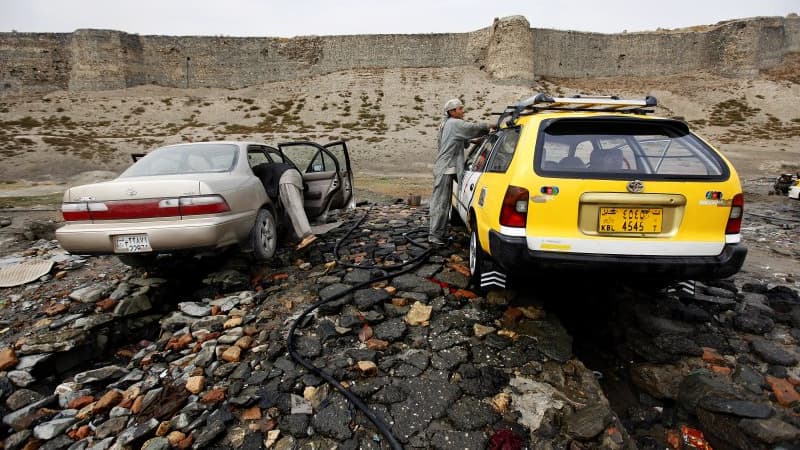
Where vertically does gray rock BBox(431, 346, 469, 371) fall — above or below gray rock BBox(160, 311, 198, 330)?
above

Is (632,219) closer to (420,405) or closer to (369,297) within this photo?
(420,405)

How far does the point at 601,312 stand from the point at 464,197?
1.81m

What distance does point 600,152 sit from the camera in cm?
292

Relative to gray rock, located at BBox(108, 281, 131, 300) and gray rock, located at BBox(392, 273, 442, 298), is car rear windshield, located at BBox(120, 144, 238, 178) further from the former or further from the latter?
gray rock, located at BBox(392, 273, 442, 298)

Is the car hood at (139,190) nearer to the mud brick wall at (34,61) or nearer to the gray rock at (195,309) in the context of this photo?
the gray rock at (195,309)

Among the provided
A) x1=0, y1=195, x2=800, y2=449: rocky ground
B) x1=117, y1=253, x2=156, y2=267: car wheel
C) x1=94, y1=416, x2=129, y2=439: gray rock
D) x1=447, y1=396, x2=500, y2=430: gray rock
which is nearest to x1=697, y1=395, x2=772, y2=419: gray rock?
x1=0, y1=195, x2=800, y2=449: rocky ground

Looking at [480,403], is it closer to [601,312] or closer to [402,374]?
[402,374]

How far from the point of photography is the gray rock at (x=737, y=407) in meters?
2.17

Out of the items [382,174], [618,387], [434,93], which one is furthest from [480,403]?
[434,93]

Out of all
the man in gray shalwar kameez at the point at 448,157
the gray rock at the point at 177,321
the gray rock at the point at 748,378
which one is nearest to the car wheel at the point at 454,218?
the man in gray shalwar kameez at the point at 448,157

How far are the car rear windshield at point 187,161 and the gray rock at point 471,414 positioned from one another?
3357mm

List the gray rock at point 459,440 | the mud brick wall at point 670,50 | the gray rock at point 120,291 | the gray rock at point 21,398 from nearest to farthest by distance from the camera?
the gray rock at point 459,440 → the gray rock at point 21,398 → the gray rock at point 120,291 → the mud brick wall at point 670,50

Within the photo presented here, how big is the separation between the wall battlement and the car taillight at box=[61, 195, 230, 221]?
38.5m

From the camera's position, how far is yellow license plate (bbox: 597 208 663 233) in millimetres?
2562
